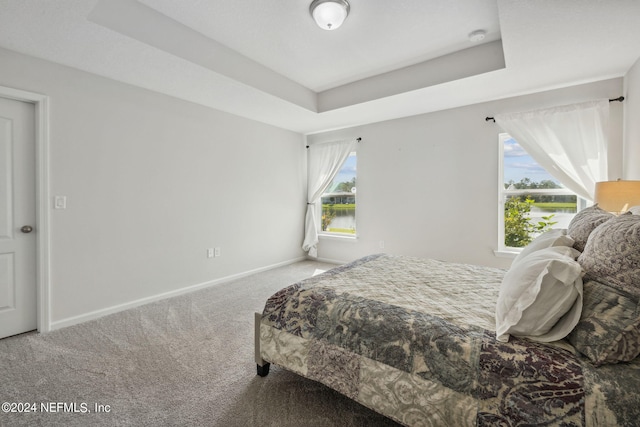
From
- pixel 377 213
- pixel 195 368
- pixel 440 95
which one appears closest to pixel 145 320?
pixel 195 368

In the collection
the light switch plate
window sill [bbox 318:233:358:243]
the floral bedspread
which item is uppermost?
the light switch plate

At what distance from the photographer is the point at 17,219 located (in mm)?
2492

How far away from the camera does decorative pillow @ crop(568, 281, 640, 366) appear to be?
986 mm

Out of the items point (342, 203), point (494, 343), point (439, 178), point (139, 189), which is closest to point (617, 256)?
point (494, 343)

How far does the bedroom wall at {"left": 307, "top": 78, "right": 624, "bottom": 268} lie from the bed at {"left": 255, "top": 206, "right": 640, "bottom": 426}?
78.8 inches

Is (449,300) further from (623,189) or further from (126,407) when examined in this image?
(126,407)

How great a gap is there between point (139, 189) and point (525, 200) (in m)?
4.60

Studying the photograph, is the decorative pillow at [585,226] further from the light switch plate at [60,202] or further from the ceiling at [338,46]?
the light switch plate at [60,202]

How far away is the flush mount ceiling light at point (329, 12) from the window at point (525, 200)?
257cm

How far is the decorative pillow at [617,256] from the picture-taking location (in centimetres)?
105

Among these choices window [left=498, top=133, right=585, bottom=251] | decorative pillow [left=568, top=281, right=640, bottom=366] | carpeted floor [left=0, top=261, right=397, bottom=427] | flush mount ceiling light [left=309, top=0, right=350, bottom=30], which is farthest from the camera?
window [left=498, top=133, right=585, bottom=251]

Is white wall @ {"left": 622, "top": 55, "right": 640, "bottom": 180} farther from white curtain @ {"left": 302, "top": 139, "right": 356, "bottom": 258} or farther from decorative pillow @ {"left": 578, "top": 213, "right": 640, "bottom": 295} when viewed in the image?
white curtain @ {"left": 302, "top": 139, "right": 356, "bottom": 258}

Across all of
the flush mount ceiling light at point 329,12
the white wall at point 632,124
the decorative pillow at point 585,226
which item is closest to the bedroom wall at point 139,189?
the flush mount ceiling light at point 329,12

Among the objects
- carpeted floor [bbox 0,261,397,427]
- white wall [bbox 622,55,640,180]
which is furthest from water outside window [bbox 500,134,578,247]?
carpeted floor [bbox 0,261,397,427]
